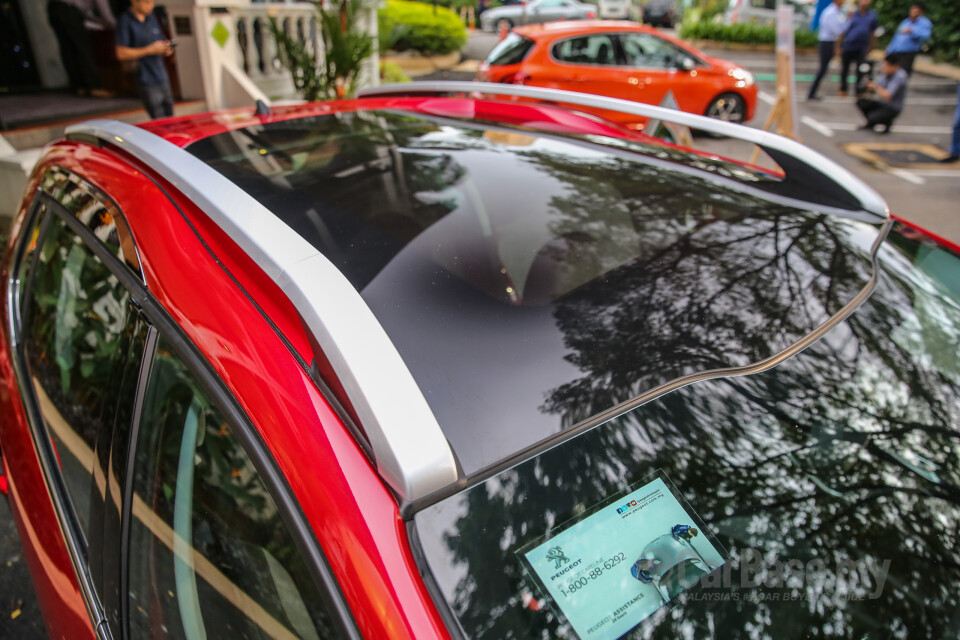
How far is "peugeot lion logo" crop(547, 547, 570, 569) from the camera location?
3.06ft

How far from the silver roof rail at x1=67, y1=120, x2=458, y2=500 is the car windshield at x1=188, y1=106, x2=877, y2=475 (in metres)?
0.16

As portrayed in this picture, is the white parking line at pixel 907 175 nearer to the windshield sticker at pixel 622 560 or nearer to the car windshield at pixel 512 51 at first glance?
the car windshield at pixel 512 51

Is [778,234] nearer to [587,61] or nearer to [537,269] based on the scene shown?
[537,269]

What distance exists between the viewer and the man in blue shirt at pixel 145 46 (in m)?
6.21

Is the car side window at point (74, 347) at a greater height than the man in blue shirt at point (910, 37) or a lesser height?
lesser

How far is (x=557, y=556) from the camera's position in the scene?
3.08 ft

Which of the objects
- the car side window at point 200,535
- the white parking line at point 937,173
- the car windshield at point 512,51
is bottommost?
the white parking line at point 937,173

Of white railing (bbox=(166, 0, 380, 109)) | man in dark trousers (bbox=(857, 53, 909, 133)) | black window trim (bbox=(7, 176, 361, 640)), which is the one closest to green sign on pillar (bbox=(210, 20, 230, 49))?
white railing (bbox=(166, 0, 380, 109))

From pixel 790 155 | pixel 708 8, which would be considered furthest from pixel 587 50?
pixel 708 8

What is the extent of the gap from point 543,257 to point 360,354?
72 centimetres

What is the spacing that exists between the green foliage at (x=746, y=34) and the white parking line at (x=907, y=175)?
560 inches

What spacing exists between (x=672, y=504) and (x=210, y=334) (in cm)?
80

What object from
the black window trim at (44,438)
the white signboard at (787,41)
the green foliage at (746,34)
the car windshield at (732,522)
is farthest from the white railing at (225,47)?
the green foliage at (746,34)

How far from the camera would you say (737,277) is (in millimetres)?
1450
